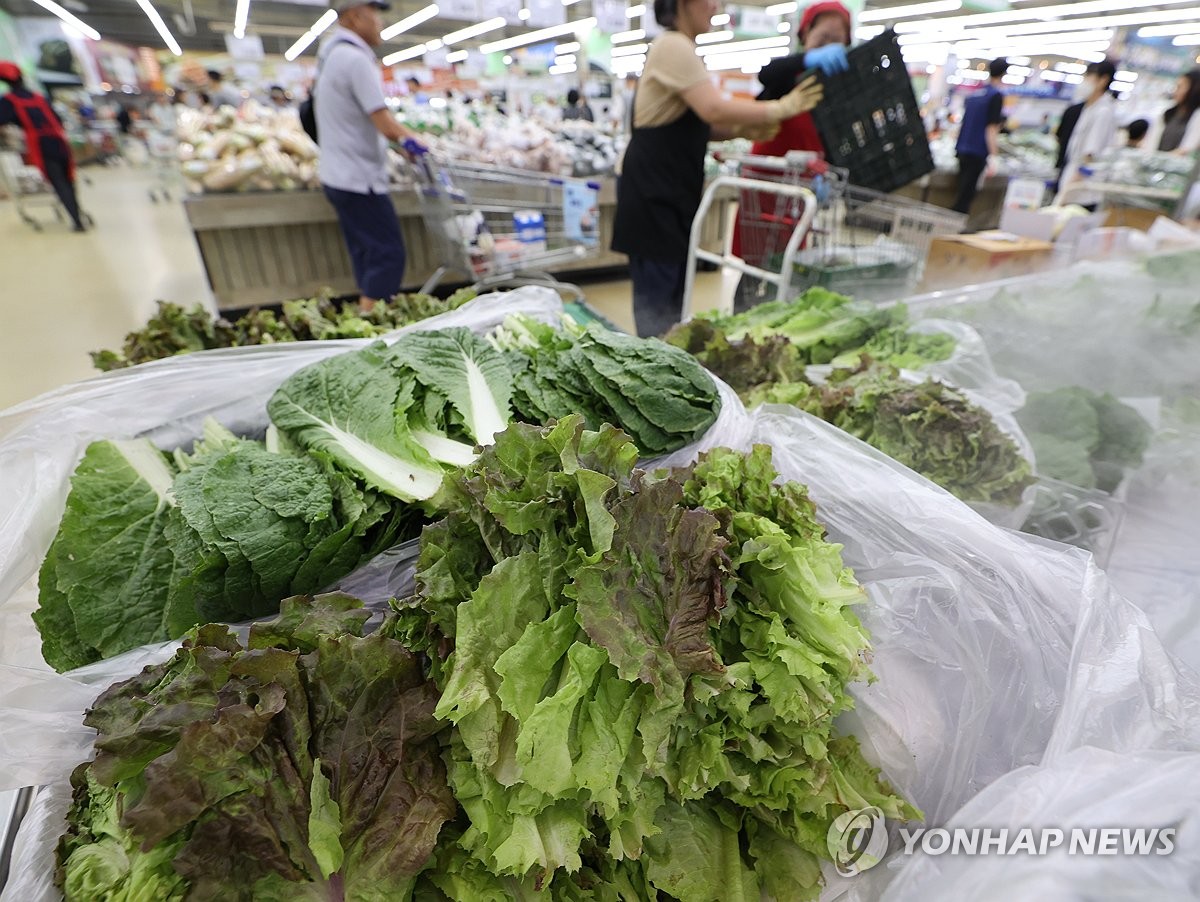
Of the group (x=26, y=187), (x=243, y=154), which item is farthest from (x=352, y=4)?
(x=26, y=187)

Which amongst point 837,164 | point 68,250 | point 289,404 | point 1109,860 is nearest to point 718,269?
point 837,164

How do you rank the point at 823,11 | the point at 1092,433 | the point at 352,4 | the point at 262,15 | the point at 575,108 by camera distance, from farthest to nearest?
1. the point at 262,15
2. the point at 575,108
3. the point at 352,4
4. the point at 823,11
5. the point at 1092,433

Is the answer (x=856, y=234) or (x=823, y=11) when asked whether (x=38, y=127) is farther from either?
(x=856, y=234)

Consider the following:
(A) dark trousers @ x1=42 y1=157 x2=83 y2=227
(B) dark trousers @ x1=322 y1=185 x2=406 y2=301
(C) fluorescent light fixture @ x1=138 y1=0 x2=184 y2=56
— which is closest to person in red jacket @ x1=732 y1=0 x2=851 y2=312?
(B) dark trousers @ x1=322 y1=185 x2=406 y2=301

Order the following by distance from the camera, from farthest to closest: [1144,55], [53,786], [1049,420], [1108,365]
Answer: [1144,55], [1108,365], [1049,420], [53,786]

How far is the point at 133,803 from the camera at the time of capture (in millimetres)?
688

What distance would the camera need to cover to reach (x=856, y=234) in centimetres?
311

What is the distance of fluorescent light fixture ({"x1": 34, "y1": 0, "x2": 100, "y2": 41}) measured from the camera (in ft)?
39.9

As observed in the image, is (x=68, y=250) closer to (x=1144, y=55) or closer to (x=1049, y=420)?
(x=1049, y=420)

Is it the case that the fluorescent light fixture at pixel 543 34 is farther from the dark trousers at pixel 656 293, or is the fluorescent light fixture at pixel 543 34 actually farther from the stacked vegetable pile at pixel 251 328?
the stacked vegetable pile at pixel 251 328

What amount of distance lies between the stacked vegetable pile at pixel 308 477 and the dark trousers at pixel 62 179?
9.16 meters

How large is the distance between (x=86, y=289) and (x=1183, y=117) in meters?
10.3

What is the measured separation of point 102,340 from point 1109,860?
568 centimetres

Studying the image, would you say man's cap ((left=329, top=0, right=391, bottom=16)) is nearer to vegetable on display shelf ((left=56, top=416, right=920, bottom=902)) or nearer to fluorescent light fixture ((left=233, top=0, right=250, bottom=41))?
vegetable on display shelf ((left=56, top=416, right=920, bottom=902))
